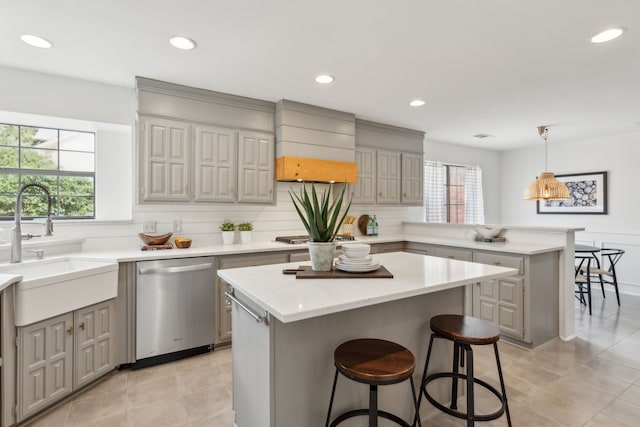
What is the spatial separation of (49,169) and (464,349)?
381 cm

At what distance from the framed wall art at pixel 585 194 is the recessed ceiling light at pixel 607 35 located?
4.03m

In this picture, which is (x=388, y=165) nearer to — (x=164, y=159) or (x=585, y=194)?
(x=164, y=159)

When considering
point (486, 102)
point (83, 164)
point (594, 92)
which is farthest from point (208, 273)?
point (594, 92)

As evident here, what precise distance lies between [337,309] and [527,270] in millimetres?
2604

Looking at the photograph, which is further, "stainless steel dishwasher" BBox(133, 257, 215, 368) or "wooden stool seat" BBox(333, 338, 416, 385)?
"stainless steel dishwasher" BBox(133, 257, 215, 368)

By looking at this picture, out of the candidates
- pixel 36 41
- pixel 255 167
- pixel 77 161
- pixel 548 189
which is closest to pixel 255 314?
pixel 255 167

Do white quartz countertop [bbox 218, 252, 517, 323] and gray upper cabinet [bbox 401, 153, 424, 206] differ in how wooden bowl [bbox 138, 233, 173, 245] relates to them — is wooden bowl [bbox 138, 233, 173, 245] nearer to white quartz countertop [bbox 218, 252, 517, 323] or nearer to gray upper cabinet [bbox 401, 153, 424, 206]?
white quartz countertop [bbox 218, 252, 517, 323]

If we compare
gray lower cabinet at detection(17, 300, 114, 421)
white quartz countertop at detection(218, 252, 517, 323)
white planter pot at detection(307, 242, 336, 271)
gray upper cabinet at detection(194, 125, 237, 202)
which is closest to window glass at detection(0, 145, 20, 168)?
gray upper cabinet at detection(194, 125, 237, 202)

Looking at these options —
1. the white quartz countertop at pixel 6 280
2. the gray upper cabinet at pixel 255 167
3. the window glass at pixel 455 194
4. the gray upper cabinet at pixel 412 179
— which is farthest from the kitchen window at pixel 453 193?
the white quartz countertop at pixel 6 280

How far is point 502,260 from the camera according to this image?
130 inches

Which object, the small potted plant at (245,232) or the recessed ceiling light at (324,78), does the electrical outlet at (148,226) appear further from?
the recessed ceiling light at (324,78)

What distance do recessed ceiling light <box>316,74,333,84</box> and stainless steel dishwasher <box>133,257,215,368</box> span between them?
6.31 feet

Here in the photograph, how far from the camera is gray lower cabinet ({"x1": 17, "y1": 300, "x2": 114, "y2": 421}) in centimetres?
199

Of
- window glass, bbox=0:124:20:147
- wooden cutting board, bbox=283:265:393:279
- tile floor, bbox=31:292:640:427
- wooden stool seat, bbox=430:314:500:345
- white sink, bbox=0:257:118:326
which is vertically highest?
window glass, bbox=0:124:20:147
